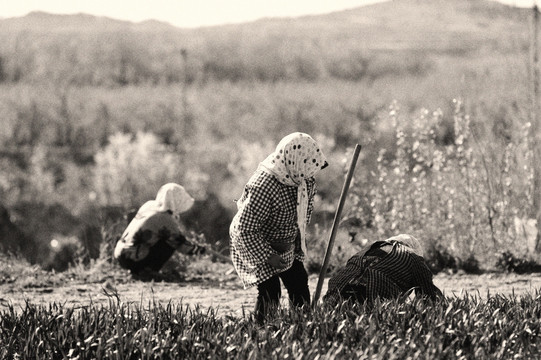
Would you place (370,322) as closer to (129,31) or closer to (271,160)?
(271,160)

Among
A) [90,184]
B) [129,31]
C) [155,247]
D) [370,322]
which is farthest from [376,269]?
[129,31]

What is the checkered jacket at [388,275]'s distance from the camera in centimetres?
603

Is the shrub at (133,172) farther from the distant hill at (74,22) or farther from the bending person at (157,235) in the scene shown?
the distant hill at (74,22)

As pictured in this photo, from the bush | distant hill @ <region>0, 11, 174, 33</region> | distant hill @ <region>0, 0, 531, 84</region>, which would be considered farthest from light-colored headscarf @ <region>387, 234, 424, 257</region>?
distant hill @ <region>0, 11, 174, 33</region>

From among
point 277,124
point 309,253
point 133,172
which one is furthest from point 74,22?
point 309,253

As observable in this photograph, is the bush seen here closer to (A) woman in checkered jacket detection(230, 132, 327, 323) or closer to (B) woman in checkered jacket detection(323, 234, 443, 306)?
(B) woman in checkered jacket detection(323, 234, 443, 306)

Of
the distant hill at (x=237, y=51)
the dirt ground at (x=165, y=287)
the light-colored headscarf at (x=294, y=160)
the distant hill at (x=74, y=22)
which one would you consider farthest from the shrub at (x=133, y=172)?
the distant hill at (x=74, y=22)

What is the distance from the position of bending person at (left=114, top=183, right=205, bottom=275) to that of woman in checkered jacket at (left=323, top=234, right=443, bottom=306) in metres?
3.37

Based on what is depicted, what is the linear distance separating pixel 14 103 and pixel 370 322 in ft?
131

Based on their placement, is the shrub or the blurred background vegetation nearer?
the blurred background vegetation

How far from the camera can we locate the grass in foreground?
4.93 meters

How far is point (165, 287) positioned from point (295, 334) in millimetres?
4178

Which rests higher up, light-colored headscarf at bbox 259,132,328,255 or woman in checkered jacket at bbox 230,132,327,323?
light-colored headscarf at bbox 259,132,328,255

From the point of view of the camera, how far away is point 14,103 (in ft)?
143
